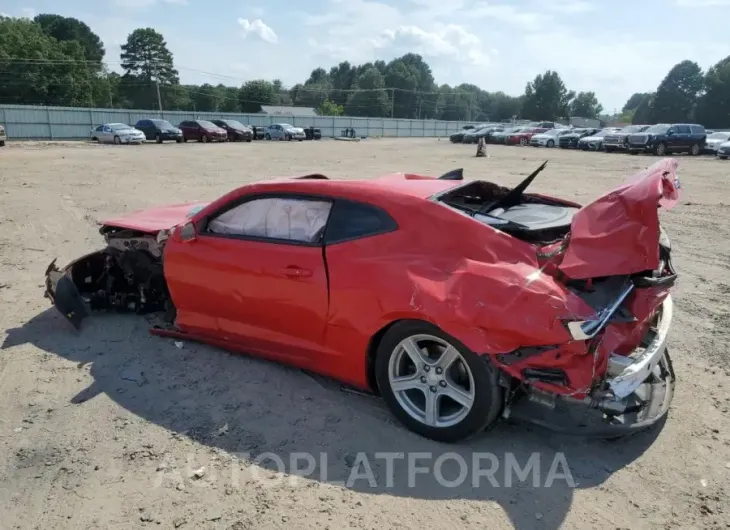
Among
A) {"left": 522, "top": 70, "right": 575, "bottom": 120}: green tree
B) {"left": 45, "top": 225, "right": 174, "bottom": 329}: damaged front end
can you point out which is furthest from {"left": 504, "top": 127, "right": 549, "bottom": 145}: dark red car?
{"left": 522, "top": 70, "right": 575, "bottom": 120}: green tree

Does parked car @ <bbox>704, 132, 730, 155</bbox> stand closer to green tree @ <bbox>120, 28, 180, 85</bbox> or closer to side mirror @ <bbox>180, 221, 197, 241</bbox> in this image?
side mirror @ <bbox>180, 221, 197, 241</bbox>

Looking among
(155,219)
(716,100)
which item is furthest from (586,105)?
(155,219)

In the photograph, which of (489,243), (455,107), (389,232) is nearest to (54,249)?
(389,232)

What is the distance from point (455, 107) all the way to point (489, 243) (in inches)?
5395

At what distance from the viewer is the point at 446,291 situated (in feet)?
10.2

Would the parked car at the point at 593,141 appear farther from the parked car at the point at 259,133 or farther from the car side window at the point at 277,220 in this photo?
the car side window at the point at 277,220

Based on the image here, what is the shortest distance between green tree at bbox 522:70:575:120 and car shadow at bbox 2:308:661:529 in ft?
346

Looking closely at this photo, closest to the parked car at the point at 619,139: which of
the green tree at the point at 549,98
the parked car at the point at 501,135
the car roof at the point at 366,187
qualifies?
the parked car at the point at 501,135

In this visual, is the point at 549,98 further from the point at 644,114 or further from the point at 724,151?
the point at 724,151

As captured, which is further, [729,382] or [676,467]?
[729,382]

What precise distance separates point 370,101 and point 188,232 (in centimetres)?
11275

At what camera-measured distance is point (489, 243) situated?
3.22m

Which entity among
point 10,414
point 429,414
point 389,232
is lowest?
point 10,414

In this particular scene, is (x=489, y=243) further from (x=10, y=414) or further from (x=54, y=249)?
(x=54, y=249)
